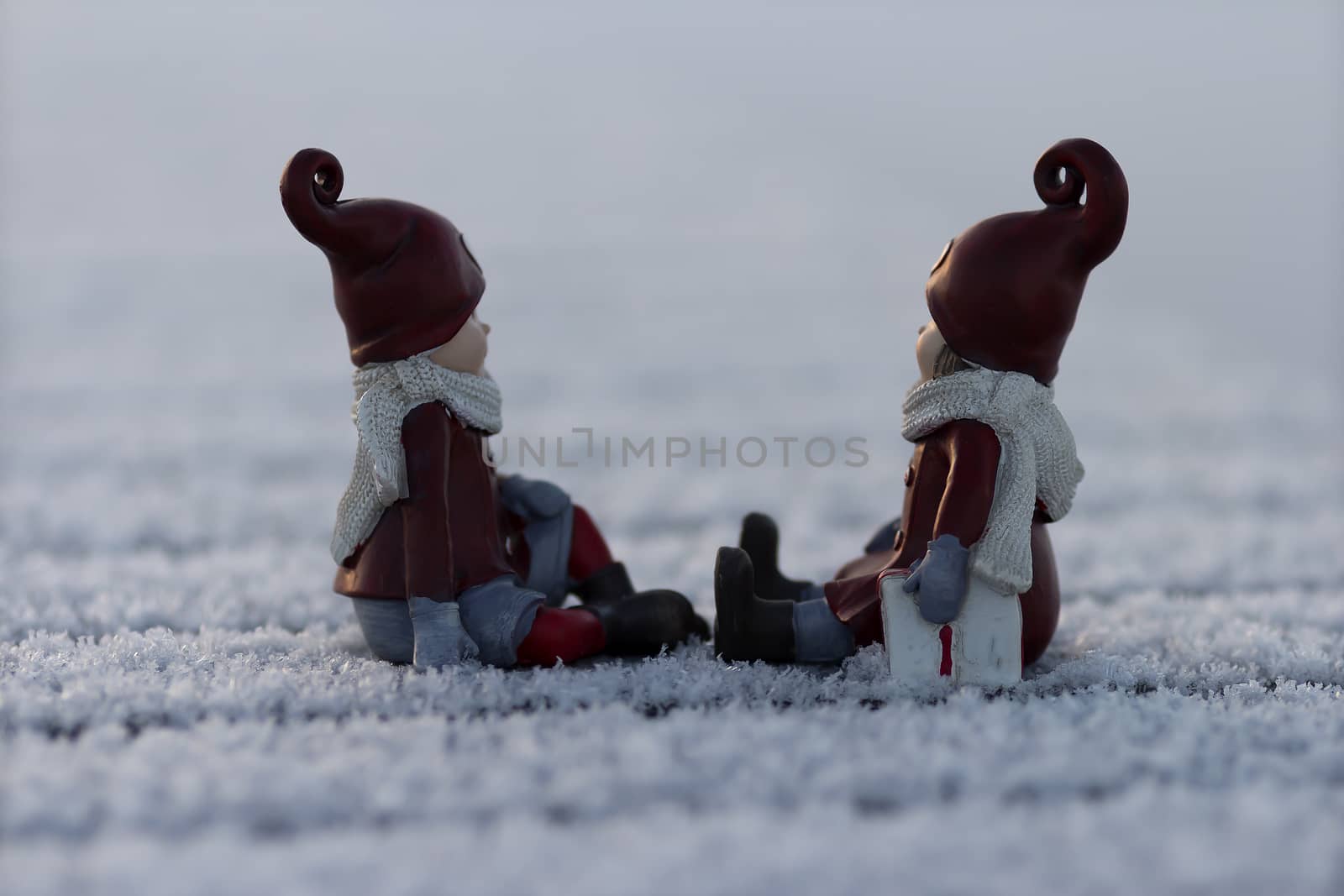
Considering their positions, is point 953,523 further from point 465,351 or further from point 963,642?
point 465,351

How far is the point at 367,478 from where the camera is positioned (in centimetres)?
173

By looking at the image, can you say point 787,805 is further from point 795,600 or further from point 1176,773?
point 795,600

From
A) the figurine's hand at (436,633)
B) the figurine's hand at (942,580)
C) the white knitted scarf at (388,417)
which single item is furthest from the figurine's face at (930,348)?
the figurine's hand at (436,633)

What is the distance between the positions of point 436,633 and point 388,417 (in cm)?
31

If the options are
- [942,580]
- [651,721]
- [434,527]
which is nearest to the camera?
[651,721]

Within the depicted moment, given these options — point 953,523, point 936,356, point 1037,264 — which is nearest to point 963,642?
point 953,523

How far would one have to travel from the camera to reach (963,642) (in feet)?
5.24

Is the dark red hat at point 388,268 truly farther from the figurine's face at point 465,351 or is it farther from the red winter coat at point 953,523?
the red winter coat at point 953,523

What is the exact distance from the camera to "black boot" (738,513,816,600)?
192cm

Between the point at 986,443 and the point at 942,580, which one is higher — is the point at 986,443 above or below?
above

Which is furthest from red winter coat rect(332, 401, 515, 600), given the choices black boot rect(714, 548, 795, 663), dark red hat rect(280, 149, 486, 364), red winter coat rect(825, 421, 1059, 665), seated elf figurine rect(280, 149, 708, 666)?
red winter coat rect(825, 421, 1059, 665)

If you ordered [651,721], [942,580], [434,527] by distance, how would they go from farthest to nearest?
[434,527], [942,580], [651,721]

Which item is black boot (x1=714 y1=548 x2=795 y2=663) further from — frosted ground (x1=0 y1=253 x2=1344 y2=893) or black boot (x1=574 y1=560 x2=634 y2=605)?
black boot (x1=574 y1=560 x2=634 y2=605)

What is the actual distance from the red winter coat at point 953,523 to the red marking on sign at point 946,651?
113mm
